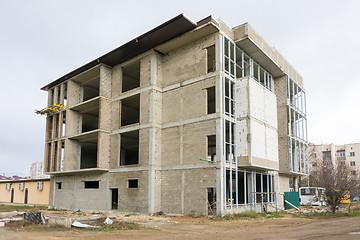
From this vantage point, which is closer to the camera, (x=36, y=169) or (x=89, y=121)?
(x=89, y=121)

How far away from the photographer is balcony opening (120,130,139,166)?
2848cm

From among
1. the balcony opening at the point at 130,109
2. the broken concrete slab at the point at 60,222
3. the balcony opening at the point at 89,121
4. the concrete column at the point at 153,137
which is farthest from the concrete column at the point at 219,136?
the balcony opening at the point at 89,121

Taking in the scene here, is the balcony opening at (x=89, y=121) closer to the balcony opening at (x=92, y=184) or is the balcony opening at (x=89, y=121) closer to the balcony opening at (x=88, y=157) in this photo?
the balcony opening at (x=88, y=157)

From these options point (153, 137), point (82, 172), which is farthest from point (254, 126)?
point (82, 172)

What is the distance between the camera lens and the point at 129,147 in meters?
34.2

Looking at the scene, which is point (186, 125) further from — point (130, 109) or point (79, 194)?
point (79, 194)

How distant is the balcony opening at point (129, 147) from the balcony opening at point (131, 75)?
6059 millimetres

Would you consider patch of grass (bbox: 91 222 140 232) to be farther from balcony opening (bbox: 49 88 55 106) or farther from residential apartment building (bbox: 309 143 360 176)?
residential apartment building (bbox: 309 143 360 176)

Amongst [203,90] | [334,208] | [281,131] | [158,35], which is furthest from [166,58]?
[334,208]

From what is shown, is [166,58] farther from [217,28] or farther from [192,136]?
[192,136]

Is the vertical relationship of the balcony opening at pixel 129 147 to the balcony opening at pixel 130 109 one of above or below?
below

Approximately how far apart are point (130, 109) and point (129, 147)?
5.23 meters

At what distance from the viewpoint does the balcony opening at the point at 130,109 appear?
2827cm

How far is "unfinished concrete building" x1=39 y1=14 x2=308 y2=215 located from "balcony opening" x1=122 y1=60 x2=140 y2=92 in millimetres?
103
